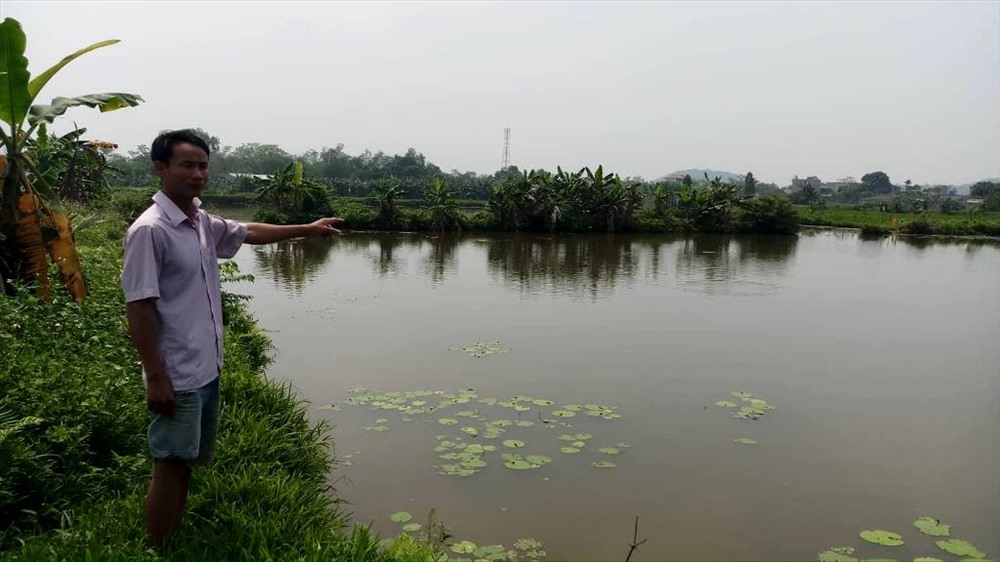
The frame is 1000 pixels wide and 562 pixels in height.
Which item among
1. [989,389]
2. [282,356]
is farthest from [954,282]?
[282,356]

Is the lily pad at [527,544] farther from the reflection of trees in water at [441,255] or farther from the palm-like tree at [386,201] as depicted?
the palm-like tree at [386,201]

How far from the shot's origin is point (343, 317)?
938cm

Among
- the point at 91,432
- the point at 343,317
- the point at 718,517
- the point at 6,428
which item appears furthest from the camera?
the point at 343,317

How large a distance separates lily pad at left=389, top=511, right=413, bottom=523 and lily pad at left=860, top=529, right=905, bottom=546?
264 cm

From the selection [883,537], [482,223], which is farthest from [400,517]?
[482,223]

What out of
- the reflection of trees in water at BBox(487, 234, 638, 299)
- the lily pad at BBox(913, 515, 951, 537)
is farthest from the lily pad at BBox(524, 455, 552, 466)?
the reflection of trees in water at BBox(487, 234, 638, 299)

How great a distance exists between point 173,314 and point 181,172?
483 mm

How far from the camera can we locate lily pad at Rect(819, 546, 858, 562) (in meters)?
3.45

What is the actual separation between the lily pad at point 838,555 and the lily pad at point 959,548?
58 centimetres

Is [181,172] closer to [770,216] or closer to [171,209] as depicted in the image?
[171,209]

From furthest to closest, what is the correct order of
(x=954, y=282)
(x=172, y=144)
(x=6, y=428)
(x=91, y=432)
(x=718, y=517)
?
(x=954, y=282)
(x=718, y=517)
(x=91, y=432)
(x=6, y=428)
(x=172, y=144)

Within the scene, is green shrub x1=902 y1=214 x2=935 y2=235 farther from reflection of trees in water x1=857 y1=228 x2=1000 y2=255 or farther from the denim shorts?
the denim shorts

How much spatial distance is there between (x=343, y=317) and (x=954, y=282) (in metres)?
14.7

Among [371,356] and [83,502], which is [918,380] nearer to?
[371,356]
